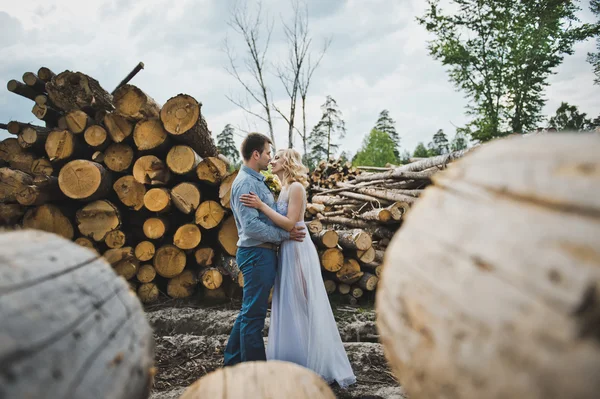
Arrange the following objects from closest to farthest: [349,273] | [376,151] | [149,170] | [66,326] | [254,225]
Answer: [66,326]
[254,225]
[149,170]
[349,273]
[376,151]

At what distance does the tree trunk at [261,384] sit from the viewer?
86cm

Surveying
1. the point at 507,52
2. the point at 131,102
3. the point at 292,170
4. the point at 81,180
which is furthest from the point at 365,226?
the point at 507,52

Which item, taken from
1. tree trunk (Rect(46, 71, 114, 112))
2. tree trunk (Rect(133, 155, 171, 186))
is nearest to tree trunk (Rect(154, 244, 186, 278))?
tree trunk (Rect(133, 155, 171, 186))

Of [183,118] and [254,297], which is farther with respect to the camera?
[183,118]

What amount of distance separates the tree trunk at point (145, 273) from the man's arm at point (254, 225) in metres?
2.31

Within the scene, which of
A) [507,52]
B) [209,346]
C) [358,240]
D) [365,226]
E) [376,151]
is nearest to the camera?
[209,346]

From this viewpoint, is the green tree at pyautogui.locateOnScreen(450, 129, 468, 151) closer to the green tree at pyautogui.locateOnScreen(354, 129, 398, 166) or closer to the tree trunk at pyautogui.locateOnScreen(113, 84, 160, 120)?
the green tree at pyautogui.locateOnScreen(354, 129, 398, 166)

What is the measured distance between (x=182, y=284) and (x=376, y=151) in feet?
106

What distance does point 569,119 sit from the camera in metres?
17.9

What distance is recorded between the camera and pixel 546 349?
19.1 inches

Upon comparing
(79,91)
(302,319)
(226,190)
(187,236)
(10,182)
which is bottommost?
(302,319)

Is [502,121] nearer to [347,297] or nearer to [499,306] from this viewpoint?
[347,297]

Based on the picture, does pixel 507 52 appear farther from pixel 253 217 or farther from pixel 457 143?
pixel 457 143

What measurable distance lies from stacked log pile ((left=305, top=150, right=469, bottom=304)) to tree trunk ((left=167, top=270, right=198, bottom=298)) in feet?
5.81
